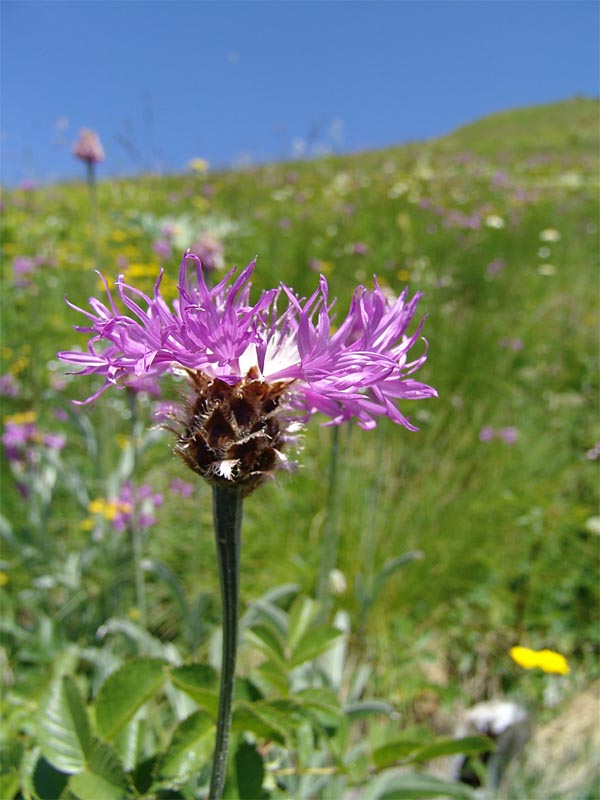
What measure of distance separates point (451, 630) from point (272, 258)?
3575 mm

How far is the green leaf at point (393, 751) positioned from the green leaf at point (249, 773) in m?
0.27

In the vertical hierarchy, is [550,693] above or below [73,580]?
below

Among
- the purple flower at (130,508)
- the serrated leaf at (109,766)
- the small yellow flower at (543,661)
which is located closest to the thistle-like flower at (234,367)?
the serrated leaf at (109,766)

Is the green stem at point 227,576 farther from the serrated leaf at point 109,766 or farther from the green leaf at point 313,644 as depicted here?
the green leaf at point 313,644

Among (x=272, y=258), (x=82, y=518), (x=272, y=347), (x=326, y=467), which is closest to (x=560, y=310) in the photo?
(x=272, y=258)

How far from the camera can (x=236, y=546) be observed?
724 mm

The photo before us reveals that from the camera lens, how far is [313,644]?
1.11 meters

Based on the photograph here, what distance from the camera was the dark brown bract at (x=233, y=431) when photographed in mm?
696

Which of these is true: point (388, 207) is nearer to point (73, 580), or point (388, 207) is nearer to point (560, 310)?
point (560, 310)

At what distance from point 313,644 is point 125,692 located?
335 mm

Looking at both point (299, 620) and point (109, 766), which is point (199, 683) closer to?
point (109, 766)

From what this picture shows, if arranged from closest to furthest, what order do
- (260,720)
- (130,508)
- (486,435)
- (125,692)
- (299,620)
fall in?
(260,720), (125,692), (299,620), (130,508), (486,435)

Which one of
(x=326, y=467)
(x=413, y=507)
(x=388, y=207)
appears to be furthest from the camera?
(x=388, y=207)

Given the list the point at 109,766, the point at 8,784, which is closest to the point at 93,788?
the point at 109,766
